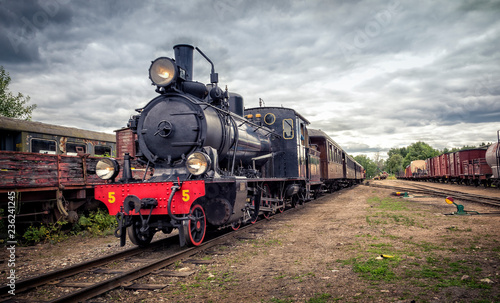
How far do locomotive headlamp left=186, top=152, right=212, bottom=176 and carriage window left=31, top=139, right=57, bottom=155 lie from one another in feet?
31.0

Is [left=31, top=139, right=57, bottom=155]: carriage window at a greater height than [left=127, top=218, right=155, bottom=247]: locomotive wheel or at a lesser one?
greater

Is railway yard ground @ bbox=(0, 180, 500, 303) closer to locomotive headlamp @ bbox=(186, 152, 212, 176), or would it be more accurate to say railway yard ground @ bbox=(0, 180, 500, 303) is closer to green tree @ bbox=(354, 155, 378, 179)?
locomotive headlamp @ bbox=(186, 152, 212, 176)

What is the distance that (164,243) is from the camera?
639 cm

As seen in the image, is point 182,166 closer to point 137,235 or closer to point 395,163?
point 137,235

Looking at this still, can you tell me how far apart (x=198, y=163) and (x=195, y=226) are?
1150mm

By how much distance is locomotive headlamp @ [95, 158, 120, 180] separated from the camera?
607cm

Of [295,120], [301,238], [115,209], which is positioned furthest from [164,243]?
[295,120]

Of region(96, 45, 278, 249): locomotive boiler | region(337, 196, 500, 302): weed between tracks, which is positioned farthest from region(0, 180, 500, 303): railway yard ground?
region(96, 45, 278, 249): locomotive boiler

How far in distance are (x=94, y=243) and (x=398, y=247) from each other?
6081 mm

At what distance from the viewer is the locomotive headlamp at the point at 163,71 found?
6113mm

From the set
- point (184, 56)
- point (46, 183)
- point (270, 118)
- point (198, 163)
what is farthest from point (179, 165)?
point (270, 118)

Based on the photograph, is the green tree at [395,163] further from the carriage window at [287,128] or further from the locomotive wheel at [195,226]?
the locomotive wheel at [195,226]

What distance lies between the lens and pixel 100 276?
172 inches

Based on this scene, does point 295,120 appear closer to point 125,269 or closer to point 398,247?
point 398,247
